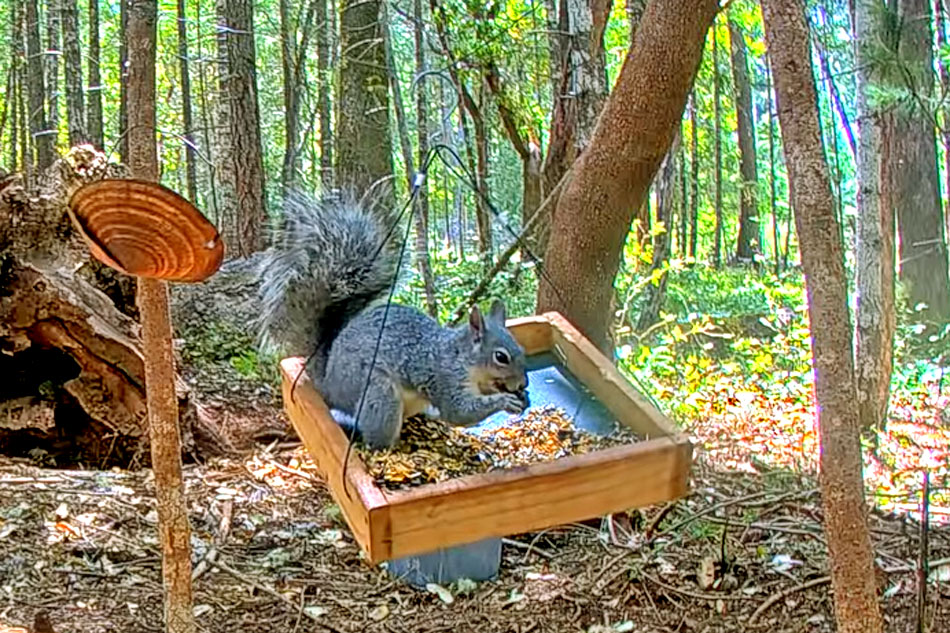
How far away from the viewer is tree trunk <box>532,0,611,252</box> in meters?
4.62

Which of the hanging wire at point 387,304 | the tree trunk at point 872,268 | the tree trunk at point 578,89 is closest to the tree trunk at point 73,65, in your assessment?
the tree trunk at point 578,89

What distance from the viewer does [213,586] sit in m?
3.34

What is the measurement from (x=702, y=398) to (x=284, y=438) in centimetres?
233

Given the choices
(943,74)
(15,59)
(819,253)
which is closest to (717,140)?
(943,74)

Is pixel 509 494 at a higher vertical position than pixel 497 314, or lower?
lower

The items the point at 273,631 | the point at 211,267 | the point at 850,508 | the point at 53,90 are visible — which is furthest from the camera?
the point at 53,90

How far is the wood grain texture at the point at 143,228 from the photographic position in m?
1.97

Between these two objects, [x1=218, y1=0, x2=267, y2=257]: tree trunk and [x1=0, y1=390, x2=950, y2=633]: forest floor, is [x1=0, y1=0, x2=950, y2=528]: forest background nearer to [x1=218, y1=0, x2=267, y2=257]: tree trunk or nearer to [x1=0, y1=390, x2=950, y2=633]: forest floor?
[x1=218, y1=0, x2=267, y2=257]: tree trunk

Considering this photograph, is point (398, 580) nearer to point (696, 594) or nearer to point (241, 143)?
point (696, 594)

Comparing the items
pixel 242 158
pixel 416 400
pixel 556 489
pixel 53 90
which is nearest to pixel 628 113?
pixel 416 400

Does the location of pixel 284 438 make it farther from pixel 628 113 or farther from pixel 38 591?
pixel 628 113

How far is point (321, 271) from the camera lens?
2.96 m

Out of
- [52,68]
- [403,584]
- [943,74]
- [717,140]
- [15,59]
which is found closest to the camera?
[403,584]

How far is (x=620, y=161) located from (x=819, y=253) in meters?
1.91
